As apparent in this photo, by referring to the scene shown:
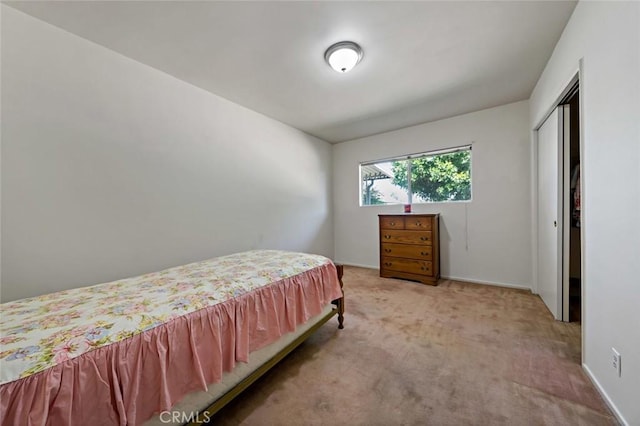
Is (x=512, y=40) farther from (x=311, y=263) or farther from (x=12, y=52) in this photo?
(x=12, y=52)

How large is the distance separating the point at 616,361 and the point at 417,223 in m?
2.37

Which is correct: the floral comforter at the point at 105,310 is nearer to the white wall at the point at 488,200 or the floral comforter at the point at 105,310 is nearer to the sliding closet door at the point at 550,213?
the sliding closet door at the point at 550,213

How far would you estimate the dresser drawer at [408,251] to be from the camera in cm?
346

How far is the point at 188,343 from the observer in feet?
3.73

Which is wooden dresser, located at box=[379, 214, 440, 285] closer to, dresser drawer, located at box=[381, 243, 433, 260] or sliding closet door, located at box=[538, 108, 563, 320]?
dresser drawer, located at box=[381, 243, 433, 260]

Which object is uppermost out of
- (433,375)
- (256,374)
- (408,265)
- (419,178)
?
(419,178)

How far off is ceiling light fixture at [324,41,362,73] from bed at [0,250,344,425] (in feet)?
6.05

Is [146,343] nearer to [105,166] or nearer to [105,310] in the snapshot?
[105,310]

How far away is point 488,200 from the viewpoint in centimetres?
343

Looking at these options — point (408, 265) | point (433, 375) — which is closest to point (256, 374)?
point (433, 375)

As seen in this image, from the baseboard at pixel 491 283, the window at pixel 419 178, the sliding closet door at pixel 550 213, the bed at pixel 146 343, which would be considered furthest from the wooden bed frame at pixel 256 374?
the window at pixel 419 178

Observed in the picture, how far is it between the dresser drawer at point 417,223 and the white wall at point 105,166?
226 centimetres

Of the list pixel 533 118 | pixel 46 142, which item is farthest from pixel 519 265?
pixel 46 142

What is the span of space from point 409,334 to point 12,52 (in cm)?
365
